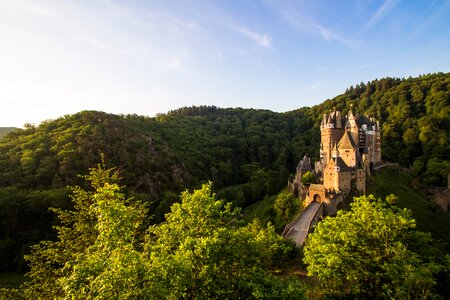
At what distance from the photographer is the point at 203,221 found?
13898mm

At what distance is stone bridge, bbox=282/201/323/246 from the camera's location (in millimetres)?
36484

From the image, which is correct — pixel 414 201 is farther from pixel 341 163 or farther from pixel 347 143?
pixel 341 163

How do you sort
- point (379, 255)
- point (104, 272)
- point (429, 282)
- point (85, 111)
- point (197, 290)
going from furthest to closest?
point (85, 111) → point (379, 255) → point (429, 282) → point (197, 290) → point (104, 272)

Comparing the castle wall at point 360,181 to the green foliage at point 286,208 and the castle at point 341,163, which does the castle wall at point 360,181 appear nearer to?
the castle at point 341,163

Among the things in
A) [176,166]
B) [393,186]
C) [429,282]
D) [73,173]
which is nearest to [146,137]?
[176,166]

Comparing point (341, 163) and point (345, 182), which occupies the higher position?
point (341, 163)

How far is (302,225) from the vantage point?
39.0 meters

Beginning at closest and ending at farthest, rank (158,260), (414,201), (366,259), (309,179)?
(158,260) → (366,259) → (414,201) → (309,179)

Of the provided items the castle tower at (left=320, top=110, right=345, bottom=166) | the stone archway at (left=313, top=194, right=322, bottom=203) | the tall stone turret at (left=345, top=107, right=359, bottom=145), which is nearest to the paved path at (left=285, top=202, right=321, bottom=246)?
the stone archway at (left=313, top=194, right=322, bottom=203)

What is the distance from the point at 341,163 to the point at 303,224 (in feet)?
40.7

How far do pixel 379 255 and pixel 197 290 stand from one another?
13369 millimetres

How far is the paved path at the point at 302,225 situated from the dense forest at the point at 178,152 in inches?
913

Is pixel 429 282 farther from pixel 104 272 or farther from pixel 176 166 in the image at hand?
pixel 176 166

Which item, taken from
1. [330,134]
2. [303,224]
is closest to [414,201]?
[330,134]
